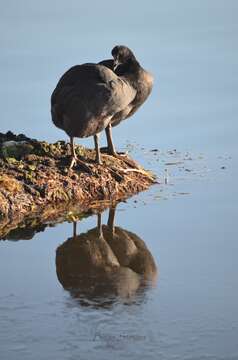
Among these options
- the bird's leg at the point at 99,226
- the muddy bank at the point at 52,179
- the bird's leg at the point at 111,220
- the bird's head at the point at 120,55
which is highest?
the bird's head at the point at 120,55

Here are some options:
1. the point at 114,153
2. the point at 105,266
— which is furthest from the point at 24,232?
the point at 114,153

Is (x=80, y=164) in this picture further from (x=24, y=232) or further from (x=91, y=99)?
(x=24, y=232)

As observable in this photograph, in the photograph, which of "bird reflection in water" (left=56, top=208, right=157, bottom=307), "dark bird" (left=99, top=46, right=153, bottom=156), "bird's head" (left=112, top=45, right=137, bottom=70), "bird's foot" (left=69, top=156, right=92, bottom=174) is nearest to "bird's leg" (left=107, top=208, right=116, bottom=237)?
"bird reflection in water" (left=56, top=208, right=157, bottom=307)

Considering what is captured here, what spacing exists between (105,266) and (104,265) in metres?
0.04

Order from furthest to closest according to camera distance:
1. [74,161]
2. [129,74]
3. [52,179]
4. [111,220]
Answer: [129,74] → [74,161] → [52,179] → [111,220]

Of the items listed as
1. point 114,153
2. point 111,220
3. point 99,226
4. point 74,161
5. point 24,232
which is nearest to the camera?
point 24,232

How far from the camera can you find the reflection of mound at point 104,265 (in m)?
7.86

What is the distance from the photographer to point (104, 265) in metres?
8.74

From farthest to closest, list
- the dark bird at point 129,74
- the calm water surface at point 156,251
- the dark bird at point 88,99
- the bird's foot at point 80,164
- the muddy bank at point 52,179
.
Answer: the dark bird at point 129,74, the bird's foot at point 80,164, the dark bird at point 88,99, the muddy bank at point 52,179, the calm water surface at point 156,251

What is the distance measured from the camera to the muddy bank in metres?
10.4

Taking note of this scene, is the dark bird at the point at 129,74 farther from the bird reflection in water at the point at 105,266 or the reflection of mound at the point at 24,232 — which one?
the reflection of mound at the point at 24,232

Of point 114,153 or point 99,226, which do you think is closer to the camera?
point 99,226

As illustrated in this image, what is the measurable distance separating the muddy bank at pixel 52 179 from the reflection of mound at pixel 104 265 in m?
0.87

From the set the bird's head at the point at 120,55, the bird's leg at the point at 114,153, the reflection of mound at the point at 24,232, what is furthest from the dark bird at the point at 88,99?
the reflection of mound at the point at 24,232
